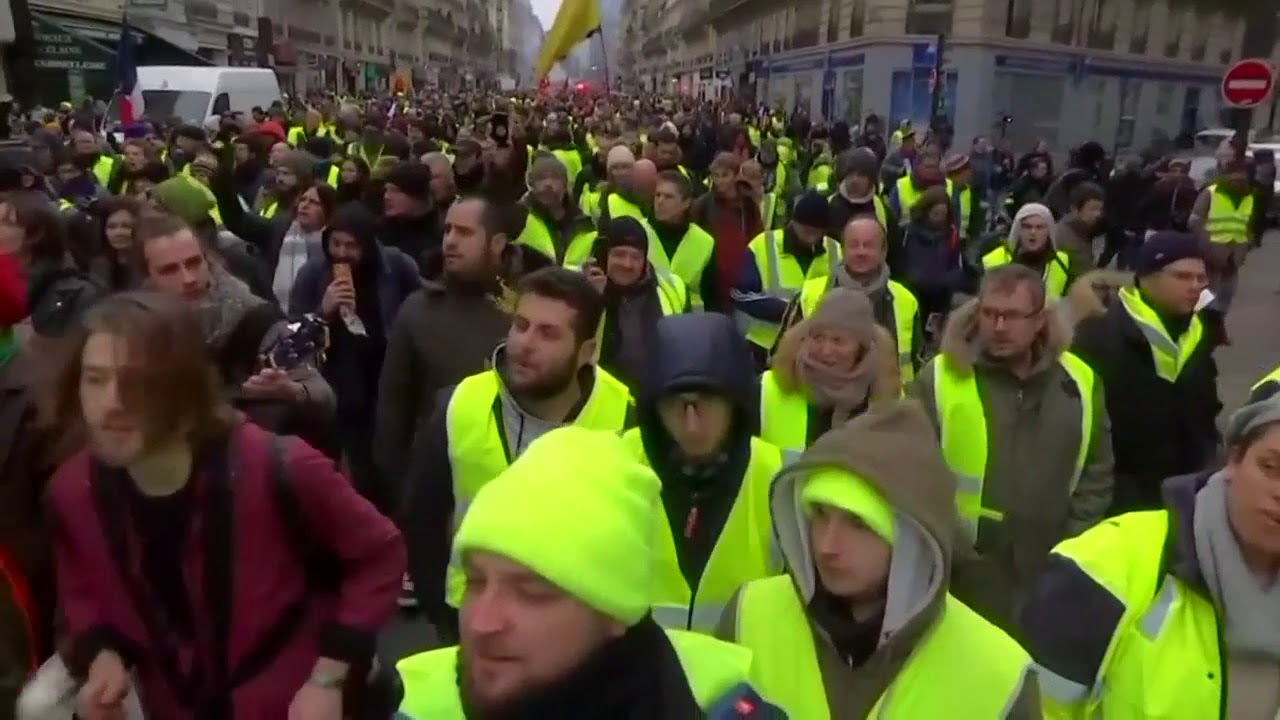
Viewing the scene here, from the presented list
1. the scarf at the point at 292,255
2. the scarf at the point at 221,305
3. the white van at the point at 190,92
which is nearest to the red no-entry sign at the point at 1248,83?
the scarf at the point at 292,255

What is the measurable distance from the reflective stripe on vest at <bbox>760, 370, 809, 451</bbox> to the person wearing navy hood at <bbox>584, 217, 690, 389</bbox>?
3.87ft

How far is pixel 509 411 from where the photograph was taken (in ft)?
10.6

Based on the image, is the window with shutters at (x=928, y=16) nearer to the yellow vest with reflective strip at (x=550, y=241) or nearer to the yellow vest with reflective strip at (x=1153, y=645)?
the yellow vest with reflective strip at (x=550, y=241)

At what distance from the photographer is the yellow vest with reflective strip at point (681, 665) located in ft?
5.42

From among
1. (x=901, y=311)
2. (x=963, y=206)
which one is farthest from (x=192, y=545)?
(x=963, y=206)

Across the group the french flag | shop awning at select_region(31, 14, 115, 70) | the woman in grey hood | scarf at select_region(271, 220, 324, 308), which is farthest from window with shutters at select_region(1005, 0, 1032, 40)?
the woman in grey hood

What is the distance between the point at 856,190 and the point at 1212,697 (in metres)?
6.62

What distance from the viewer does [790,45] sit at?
46.7 meters

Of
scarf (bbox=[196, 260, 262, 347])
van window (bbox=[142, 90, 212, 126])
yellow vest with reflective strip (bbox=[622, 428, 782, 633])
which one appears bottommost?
yellow vest with reflective strip (bbox=[622, 428, 782, 633])

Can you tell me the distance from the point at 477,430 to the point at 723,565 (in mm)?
806

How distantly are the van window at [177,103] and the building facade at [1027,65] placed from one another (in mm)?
17151

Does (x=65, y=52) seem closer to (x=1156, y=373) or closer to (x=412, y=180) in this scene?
(x=412, y=180)

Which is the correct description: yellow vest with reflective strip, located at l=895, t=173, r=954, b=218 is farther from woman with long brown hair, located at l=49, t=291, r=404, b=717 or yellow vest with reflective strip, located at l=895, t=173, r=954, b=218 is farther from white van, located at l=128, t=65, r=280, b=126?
white van, located at l=128, t=65, r=280, b=126

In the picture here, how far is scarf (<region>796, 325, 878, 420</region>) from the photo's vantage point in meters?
3.55
